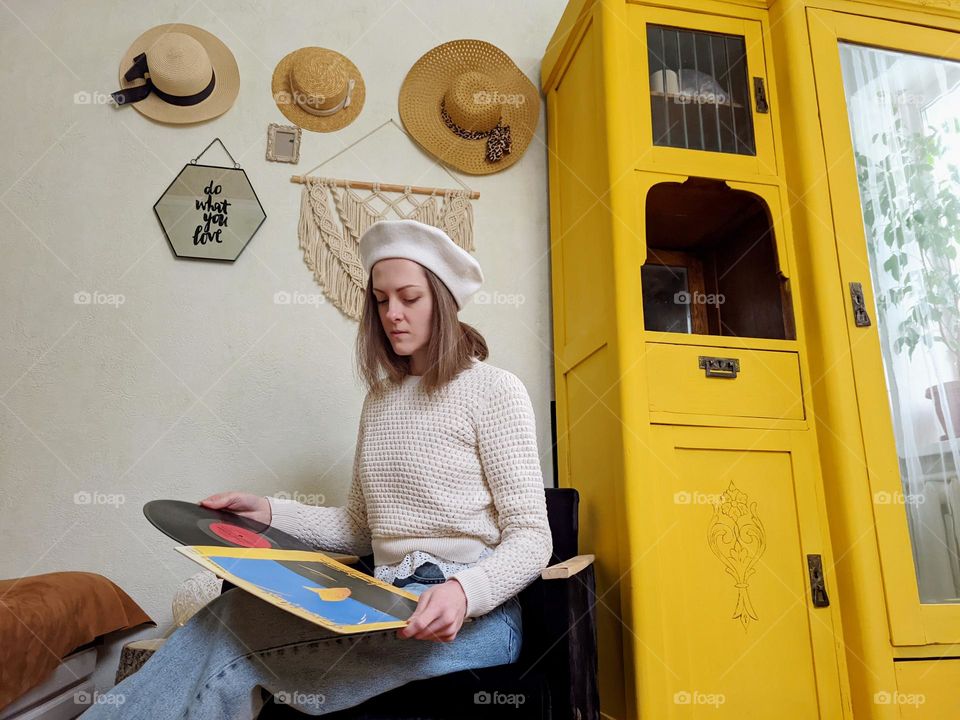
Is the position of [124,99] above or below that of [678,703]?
above

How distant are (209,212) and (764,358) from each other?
1.49 m

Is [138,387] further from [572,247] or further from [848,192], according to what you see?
[848,192]

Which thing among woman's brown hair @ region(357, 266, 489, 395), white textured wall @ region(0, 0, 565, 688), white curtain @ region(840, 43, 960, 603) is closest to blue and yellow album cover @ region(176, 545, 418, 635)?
woman's brown hair @ region(357, 266, 489, 395)

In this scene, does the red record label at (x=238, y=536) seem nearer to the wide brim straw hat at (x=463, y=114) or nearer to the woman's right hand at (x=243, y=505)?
the woman's right hand at (x=243, y=505)

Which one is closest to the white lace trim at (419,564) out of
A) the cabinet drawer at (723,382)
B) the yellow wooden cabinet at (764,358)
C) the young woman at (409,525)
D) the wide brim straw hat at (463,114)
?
the young woman at (409,525)

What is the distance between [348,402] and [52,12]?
1430 millimetres

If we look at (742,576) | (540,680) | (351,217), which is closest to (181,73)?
(351,217)

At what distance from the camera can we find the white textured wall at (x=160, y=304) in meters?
1.82

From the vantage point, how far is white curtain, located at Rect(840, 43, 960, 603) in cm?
157

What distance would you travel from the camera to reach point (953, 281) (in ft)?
5.64

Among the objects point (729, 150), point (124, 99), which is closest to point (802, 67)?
point (729, 150)

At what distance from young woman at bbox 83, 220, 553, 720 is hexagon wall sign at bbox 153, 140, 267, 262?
805mm

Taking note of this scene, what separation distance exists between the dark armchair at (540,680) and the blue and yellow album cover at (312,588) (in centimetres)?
16

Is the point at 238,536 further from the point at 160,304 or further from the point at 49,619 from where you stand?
the point at 160,304
